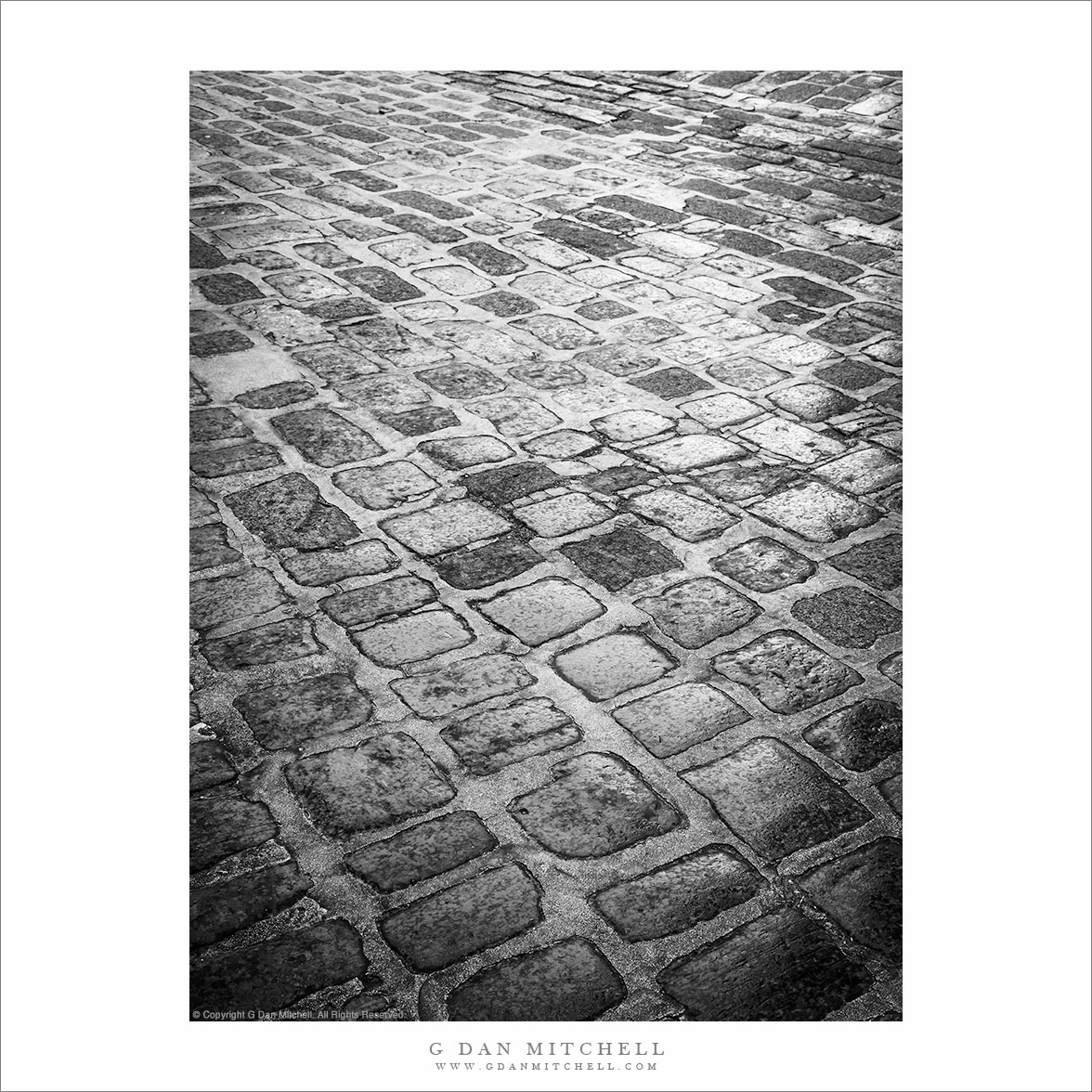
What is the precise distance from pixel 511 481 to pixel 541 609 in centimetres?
64

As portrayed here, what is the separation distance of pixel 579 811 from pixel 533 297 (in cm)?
258

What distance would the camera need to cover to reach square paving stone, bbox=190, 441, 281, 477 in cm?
323

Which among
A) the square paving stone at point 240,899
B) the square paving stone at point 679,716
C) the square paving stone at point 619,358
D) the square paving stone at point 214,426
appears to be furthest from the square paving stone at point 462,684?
the square paving stone at point 619,358

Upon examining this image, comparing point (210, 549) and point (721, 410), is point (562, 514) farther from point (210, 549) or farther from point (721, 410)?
point (210, 549)

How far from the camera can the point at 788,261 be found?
14.8 ft

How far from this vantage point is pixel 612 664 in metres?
2.58

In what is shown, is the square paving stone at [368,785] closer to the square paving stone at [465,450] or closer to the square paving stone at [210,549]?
the square paving stone at [210,549]

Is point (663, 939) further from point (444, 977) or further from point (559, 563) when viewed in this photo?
point (559, 563)

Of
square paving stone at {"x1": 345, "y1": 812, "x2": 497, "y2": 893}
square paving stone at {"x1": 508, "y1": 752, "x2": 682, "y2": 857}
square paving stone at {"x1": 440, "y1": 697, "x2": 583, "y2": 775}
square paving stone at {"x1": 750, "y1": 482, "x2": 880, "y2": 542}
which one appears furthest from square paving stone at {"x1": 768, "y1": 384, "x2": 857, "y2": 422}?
square paving stone at {"x1": 345, "y1": 812, "x2": 497, "y2": 893}

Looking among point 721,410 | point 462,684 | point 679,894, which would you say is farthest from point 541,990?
point 721,410
